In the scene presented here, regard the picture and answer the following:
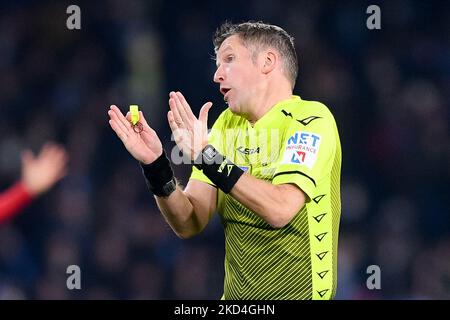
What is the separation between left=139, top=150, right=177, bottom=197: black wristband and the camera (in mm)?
4340

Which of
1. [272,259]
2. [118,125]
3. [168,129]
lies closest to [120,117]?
[118,125]


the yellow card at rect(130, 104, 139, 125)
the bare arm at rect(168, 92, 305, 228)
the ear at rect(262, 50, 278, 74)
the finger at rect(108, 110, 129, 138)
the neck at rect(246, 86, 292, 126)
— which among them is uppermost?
the ear at rect(262, 50, 278, 74)

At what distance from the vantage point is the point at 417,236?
26.6ft

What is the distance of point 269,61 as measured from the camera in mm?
4629

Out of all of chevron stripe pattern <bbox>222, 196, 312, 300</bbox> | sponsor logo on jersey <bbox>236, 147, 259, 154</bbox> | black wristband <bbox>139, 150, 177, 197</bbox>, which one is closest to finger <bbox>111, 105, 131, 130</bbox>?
black wristband <bbox>139, 150, 177, 197</bbox>


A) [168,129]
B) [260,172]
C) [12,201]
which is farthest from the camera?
[168,129]

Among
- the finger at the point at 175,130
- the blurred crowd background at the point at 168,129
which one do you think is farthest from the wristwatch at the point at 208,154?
the blurred crowd background at the point at 168,129

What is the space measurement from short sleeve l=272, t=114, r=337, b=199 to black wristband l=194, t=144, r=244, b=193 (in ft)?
0.80

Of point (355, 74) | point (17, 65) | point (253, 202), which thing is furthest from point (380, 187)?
point (253, 202)

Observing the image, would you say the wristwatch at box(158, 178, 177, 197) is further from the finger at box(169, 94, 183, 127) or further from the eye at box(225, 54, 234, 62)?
the eye at box(225, 54, 234, 62)

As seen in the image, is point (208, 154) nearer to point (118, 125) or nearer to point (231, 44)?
point (118, 125)

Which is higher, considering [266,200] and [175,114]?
[175,114]

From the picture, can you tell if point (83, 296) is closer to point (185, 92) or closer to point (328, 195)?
point (185, 92)

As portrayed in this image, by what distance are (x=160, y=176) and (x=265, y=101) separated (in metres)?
0.65
